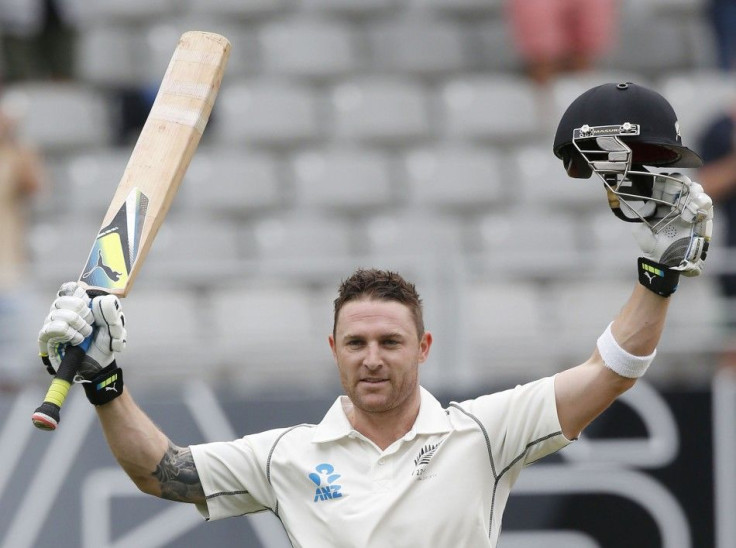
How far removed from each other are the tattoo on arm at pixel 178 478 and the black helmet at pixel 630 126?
45.6 inches

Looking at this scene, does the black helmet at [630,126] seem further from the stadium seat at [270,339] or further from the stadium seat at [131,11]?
the stadium seat at [131,11]

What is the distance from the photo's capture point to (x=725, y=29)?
8.14m

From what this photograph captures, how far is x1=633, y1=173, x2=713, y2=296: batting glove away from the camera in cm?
336

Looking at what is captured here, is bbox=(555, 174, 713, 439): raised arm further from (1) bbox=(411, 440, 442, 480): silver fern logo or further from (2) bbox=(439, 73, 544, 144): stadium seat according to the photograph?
(2) bbox=(439, 73, 544, 144): stadium seat

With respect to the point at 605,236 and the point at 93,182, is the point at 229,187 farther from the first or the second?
the point at 605,236

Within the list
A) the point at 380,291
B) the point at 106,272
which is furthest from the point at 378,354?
the point at 106,272

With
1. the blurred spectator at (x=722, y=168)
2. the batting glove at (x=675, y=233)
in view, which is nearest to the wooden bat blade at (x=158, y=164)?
the batting glove at (x=675, y=233)

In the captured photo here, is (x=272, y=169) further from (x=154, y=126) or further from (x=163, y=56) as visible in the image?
(x=154, y=126)

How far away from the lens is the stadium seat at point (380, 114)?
8047 mm

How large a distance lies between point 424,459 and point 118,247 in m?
0.92

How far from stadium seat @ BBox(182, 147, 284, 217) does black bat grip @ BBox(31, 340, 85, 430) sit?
432 cm

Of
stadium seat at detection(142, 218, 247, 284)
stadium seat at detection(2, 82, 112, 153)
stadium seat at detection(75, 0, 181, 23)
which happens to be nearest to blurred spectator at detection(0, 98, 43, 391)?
stadium seat at detection(142, 218, 247, 284)

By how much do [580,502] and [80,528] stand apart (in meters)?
2.01

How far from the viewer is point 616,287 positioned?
6.98 m
